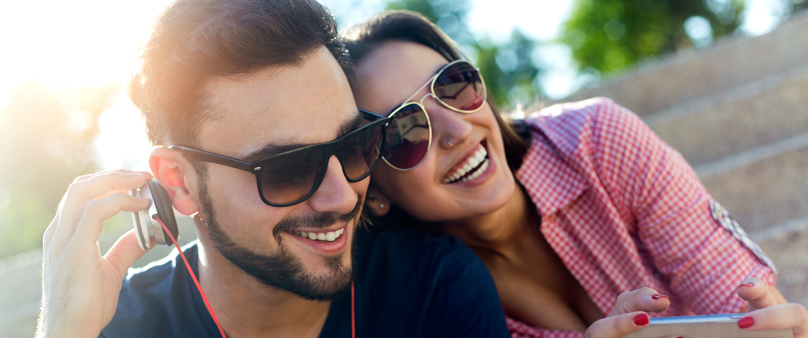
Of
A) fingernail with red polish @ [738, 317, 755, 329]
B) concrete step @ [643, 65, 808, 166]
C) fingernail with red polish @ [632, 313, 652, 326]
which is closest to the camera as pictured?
fingernail with red polish @ [738, 317, 755, 329]

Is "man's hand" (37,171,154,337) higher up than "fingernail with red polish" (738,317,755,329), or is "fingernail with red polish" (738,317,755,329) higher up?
"man's hand" (37,171,154,337)

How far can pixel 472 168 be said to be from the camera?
8.07 feet

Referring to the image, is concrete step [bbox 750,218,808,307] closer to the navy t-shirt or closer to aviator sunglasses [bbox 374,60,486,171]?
the navy t-shirt

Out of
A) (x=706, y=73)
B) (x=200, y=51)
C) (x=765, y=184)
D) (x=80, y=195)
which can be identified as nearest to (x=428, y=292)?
(x=200, y=51)

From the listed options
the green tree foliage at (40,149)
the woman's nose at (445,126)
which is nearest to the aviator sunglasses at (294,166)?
the woman's nose at (445,126)

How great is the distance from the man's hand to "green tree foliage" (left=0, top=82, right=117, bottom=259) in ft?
47.2

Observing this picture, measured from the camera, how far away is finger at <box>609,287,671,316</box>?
148 centimetres

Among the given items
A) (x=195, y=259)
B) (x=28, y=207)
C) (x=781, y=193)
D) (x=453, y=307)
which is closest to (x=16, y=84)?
(x=28, y=207)

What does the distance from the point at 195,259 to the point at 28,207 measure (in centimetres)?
1650

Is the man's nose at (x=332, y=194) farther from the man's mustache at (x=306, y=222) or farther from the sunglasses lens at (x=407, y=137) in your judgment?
the sunglasses lens at (x=407, y=137)

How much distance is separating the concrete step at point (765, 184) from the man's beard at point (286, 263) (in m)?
3.03

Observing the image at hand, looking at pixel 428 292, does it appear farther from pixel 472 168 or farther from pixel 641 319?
pixel 641 319

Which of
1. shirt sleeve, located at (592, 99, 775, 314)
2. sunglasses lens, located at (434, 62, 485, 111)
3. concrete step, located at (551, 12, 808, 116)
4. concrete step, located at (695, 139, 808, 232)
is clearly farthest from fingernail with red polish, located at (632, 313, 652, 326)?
concrete step, located at (551, 12, 808, 116)

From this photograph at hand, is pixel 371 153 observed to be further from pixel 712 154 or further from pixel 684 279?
pixel 712 154
